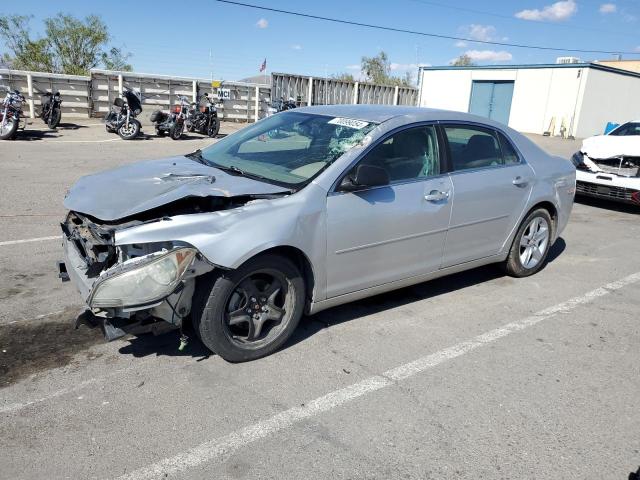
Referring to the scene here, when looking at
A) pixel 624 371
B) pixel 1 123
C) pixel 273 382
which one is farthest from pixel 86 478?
pixel 1 123

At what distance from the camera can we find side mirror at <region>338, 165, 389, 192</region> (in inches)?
147

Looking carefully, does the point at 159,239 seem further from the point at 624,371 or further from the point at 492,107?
the point at 492,107

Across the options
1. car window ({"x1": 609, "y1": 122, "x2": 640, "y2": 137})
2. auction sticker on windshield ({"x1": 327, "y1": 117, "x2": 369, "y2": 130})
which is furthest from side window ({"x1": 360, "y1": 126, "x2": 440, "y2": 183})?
car window ({"x1": 609, "y1": 122, "x2": 640, "y2": 137})

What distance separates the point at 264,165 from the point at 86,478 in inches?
96.3

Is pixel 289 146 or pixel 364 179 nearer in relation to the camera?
pixel 364 179

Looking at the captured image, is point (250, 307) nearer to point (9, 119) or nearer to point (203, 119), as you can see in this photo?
point (9, 119)

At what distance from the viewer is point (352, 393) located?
3.31 meters

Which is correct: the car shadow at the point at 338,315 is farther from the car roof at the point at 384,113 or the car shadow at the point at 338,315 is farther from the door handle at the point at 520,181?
the car roof at the point at 384,113

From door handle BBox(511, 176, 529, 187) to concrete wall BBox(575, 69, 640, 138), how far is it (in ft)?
85.8

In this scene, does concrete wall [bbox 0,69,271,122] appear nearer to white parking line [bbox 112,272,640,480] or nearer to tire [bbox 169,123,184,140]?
tire [bbox 169,123,184,140]

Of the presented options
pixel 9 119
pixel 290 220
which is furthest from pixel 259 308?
pixel 9 119

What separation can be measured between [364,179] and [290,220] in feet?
2.02

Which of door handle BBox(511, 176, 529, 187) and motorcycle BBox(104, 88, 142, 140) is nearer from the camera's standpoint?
door handle BBox(511, 176, 529, 187)

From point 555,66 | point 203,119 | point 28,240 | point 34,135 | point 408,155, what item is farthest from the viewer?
point 555,66
